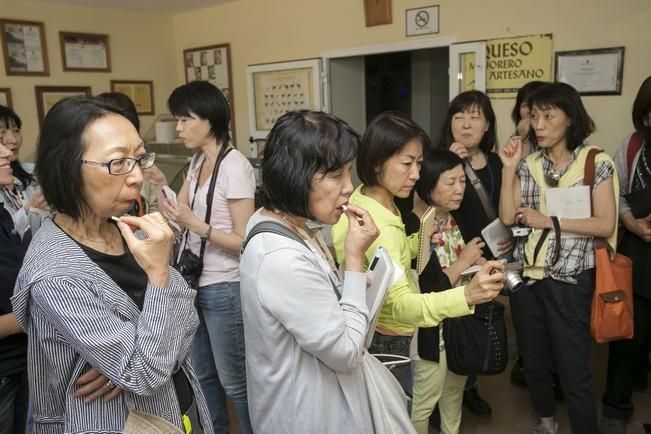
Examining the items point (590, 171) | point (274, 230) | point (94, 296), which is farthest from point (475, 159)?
point (94, 296)

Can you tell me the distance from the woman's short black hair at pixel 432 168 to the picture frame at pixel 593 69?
6.38 ft

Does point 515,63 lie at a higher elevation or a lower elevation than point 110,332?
higher

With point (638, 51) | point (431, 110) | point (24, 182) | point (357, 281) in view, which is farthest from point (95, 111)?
point (431, 110)

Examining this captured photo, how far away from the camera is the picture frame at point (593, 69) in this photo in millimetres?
3092

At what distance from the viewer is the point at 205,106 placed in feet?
5.92

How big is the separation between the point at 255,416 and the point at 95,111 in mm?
755

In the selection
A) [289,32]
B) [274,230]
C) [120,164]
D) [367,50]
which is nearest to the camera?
[120,164]

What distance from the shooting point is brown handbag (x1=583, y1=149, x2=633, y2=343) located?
1.90 metres

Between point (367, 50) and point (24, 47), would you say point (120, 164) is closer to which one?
point (367, 50)

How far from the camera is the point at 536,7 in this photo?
3344mm

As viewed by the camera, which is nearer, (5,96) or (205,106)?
(205,106)

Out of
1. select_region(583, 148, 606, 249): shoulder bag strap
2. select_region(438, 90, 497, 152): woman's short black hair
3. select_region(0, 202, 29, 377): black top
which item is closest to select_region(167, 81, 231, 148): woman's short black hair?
select_region(0, 202, 29, 377): black top

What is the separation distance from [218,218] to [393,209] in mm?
636

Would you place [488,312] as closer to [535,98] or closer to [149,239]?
[535,98]
